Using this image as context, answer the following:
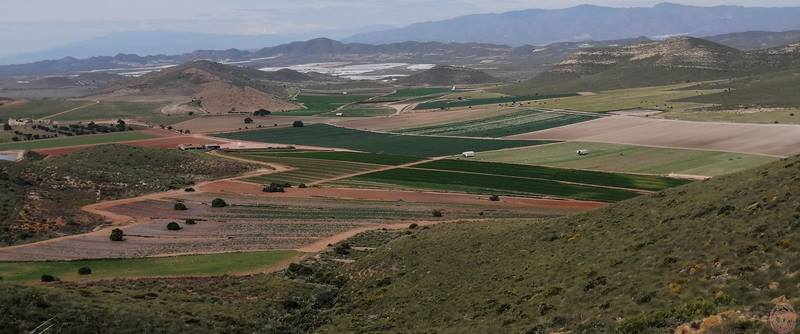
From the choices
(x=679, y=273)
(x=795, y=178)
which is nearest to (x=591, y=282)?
(x=679, y=273)

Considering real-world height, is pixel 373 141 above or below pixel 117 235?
below

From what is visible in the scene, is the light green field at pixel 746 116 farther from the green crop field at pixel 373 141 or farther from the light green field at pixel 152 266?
the light green field at pixel 152 266

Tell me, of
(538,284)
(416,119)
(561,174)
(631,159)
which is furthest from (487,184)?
(416,119)

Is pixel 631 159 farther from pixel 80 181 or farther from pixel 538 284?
pixel 538 284

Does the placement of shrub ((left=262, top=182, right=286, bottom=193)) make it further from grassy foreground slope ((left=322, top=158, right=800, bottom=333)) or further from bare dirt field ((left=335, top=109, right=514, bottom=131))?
bare dirt field ((left=335, top=109, right=514, bottom=131))

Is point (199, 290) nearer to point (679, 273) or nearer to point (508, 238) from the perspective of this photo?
point (508, 238)

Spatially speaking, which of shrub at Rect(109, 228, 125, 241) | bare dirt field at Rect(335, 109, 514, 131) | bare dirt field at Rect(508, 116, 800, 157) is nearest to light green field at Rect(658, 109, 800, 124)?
bare dirt field at Rect(508, 116, 800, 157)

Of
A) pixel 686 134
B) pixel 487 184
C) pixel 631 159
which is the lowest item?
pixel 487 184
